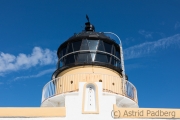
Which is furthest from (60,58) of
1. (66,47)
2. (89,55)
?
(89,55)

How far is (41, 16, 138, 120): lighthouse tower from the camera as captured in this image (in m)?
10.5

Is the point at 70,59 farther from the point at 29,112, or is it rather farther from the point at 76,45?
the point at 29,112

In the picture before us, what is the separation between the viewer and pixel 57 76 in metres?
14.1

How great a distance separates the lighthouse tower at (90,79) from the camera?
10.5 meters

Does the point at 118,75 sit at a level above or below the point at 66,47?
below

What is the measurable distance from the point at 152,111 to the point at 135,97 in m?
2.55

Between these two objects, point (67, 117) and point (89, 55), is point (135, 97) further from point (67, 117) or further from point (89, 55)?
point (67, 117)

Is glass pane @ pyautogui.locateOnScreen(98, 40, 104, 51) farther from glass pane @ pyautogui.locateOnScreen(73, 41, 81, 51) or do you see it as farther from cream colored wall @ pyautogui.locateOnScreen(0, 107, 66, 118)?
cream colored wall @ pyautogui.locateOnScreen(0, 107, 66, 118)

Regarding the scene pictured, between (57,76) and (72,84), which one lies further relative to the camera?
(57,76)

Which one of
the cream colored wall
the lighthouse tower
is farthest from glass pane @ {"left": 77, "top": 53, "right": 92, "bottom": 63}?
the cream colored wall

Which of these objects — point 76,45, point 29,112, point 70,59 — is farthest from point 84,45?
point 29,112

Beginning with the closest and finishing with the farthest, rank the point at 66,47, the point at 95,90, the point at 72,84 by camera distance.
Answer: the point at 95,90 → the point at 72,84 → the point at 66,47

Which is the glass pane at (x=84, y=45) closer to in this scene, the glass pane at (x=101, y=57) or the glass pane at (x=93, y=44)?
the glass pane at (x=93, y=44)

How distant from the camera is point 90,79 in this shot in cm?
1253
